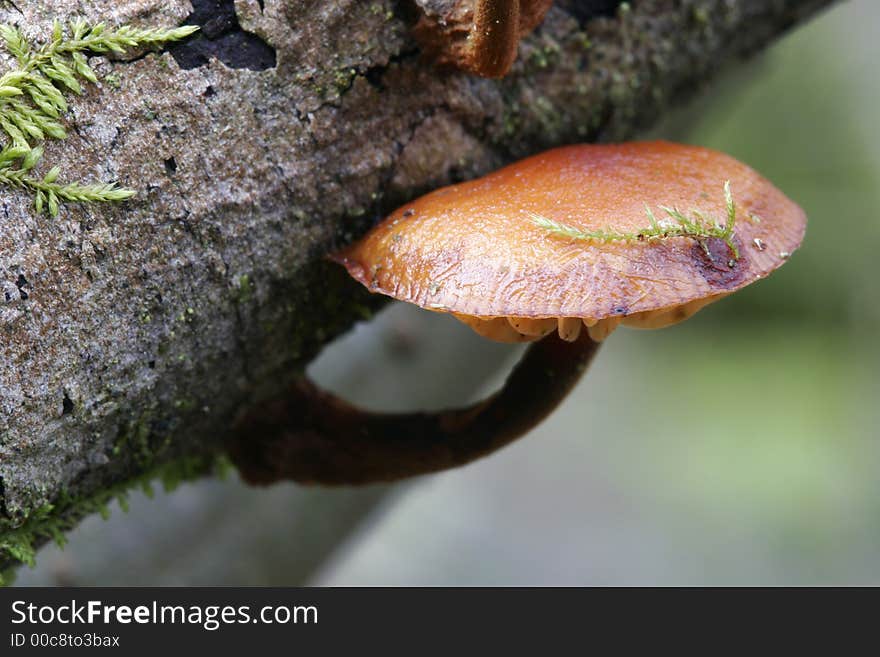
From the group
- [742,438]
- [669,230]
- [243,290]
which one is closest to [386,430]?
[243,290]

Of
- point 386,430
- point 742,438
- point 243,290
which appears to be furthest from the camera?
point 742,438

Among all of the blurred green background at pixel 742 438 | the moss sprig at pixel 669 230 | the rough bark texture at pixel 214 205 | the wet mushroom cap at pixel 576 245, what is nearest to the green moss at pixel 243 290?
the rough bark texture at pixel 214 205

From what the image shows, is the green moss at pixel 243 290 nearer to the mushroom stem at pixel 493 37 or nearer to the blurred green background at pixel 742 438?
the mushroom stem at pixel 493 37

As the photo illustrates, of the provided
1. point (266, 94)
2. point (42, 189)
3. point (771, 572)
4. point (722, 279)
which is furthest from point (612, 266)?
→ point (771, 572)

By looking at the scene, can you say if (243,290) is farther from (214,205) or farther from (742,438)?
(742,438)

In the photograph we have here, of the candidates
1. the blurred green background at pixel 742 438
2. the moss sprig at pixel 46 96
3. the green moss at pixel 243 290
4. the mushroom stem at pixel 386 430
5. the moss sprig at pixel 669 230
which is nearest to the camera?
the moss sprig at pixel 46 96
